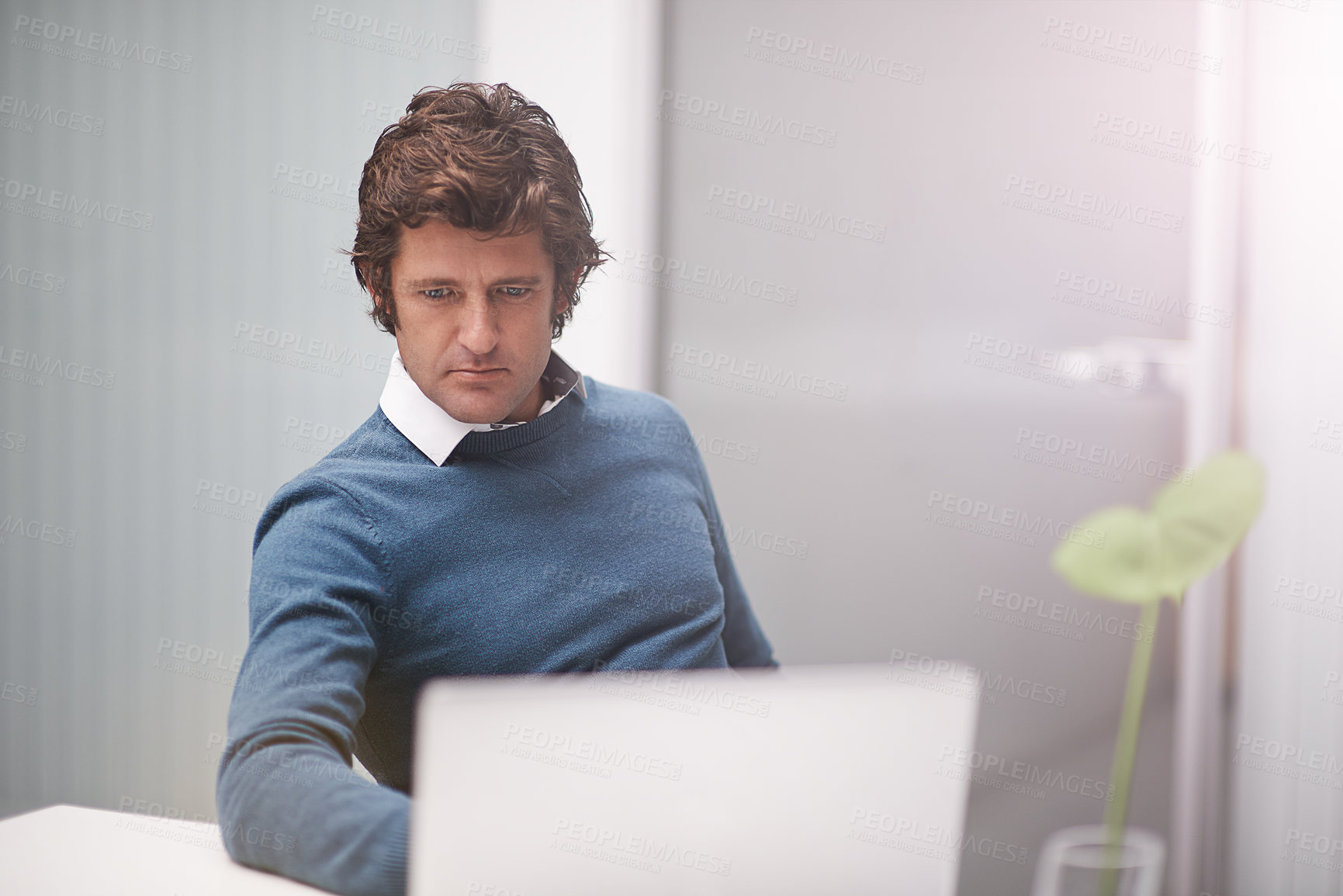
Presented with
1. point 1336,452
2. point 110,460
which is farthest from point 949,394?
point 110,460

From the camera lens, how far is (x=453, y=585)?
120cm

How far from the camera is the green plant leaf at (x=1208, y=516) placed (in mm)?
1138

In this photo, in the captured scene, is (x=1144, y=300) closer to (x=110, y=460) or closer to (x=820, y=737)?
(x=820, y=737)

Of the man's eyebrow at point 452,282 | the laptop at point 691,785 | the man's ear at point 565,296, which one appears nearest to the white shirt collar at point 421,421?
the man's eyebrow at point 452,282

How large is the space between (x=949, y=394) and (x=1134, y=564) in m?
0.70

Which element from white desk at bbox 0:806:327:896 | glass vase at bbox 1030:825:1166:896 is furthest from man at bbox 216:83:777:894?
glass vase at bbox 1030:825:1166:896

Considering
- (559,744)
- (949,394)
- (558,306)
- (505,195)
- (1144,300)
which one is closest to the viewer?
(559,744)

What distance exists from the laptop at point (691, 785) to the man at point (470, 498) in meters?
0.49

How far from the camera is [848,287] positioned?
6.49 ft

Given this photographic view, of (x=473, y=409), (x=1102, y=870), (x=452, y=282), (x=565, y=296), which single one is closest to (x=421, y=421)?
(x=473, y=409)

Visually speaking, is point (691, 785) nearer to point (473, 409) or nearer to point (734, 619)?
point (473, 409)

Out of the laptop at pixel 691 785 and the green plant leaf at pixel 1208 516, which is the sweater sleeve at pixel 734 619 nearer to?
the green plant leaf at pixel 1208 516

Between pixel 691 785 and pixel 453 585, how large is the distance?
662 mm

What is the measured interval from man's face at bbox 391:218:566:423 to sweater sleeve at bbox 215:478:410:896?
21cm
